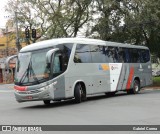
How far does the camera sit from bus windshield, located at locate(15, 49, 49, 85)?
1844cm

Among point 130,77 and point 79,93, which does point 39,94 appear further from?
point 130,77

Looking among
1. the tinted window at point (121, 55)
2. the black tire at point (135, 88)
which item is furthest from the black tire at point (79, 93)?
the black tire at point (135, 88)

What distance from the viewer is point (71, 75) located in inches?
774

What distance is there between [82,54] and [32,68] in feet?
10.9

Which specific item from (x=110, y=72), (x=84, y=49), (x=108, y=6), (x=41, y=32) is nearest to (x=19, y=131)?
(x=84, y=49)

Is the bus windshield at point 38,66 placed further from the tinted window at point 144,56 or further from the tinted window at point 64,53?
the tinted window at point 144,56

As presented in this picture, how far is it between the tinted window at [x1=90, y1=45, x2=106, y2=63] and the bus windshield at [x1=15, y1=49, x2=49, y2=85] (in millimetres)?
3863

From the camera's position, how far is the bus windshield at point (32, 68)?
18438 millimetres

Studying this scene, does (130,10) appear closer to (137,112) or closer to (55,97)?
(55,97)

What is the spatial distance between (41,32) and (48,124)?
4304 cm

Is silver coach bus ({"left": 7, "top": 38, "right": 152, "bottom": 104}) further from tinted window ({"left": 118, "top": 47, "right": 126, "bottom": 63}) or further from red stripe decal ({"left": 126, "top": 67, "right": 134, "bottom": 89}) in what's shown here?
red stripe decal ({"left": 126, "top": 67, "right": 134, "bottom": 89})

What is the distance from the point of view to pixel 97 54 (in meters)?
22.6

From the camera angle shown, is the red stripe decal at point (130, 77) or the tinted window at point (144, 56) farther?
the tinted window at point (144, 56)

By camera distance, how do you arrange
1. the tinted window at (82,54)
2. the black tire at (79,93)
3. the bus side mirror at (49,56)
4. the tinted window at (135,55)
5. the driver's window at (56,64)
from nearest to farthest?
the bus side mirror at (49,56)
the driver's window at (56,64)
the black tire at (79,93)
the tinted window at (82,54)
the tinted window at (135,55)
